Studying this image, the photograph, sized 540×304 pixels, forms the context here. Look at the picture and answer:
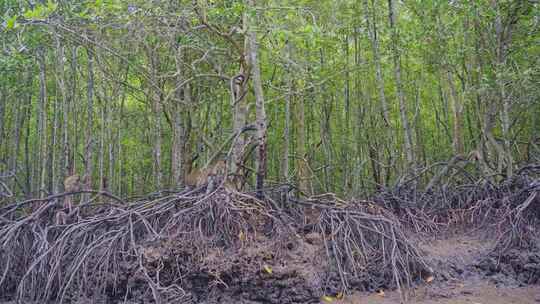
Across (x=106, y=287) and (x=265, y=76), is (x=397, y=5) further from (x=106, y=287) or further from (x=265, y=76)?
(x=106, y=287)

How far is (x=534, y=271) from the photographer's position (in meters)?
4.58

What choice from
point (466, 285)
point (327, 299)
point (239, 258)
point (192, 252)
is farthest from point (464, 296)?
point (192, 252)

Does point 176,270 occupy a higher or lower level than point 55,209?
lower

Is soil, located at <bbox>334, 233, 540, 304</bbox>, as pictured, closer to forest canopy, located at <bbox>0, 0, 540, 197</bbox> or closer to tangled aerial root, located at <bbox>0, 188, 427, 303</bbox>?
tangled aerial root, located at <bbox>0, 188, 427, 303</bbox>

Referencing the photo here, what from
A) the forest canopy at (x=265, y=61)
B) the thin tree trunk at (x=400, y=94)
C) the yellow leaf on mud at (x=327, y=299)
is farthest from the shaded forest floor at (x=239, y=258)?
the thin tree trunk at (x=400, y=94)

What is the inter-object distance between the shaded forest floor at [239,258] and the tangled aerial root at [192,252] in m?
0.01

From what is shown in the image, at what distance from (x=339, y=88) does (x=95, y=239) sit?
888cm

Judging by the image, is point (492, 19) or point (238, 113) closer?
point (238, 113)

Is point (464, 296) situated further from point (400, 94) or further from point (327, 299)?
point (400, 94)

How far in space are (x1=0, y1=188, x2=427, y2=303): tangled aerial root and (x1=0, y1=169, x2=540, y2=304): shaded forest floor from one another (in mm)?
11

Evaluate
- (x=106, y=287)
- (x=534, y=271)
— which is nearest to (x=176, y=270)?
(x=106, y=287)

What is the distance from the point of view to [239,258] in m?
4.14

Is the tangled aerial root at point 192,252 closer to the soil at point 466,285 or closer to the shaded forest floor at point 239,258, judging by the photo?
the shaded forest floor at point 239,258

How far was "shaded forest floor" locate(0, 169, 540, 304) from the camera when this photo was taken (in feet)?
13.5
